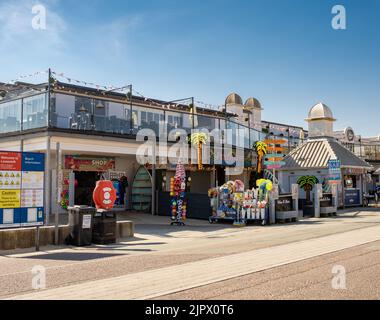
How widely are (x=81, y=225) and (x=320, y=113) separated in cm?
2646

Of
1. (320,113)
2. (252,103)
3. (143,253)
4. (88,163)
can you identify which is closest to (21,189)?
(143,253)

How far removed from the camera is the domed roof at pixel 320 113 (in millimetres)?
35375

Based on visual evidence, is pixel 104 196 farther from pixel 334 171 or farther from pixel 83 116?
pixel 334 171

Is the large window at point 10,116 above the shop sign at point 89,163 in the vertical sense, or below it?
above

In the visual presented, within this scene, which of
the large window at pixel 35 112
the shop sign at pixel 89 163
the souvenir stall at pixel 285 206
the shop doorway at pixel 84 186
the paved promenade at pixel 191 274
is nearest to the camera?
the paved promenade at pixel 191 274

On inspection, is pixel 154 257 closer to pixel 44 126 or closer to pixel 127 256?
pixel 127 256

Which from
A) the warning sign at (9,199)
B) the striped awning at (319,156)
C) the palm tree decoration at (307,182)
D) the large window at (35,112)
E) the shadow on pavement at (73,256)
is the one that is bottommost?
the shadow on pavement at (73,256)

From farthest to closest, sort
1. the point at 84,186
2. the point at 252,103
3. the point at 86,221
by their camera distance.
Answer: the point at 252,103
the point at 84,186
the point at 86,221

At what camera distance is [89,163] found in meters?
25.2

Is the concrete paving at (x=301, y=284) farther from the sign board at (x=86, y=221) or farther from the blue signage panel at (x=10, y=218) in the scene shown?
the blue signage panel at (x=10, y=218)

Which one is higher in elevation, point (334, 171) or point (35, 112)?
point (35, 112)

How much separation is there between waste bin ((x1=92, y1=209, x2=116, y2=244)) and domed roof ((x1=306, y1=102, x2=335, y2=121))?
25.2 metres

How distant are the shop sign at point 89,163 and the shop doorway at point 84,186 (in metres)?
0.41

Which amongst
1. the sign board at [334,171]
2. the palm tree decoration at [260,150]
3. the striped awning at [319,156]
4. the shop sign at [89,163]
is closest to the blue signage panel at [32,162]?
the shop sign at [89,163]
